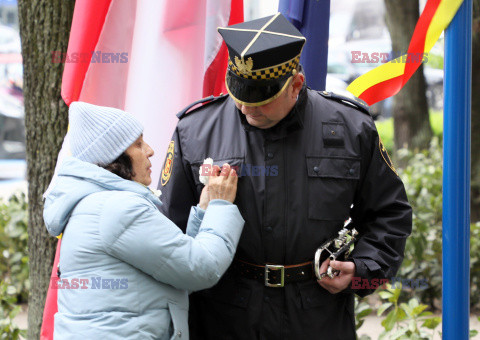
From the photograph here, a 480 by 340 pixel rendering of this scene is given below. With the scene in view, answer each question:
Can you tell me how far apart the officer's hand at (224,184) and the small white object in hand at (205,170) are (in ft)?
0.07

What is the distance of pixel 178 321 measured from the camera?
2121 millimetres

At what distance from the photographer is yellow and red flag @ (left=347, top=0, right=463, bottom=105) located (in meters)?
2.66

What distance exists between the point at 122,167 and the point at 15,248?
3.82 m

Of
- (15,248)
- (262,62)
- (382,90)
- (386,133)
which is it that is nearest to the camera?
(262,62)

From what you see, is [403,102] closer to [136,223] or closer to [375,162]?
[375,162]

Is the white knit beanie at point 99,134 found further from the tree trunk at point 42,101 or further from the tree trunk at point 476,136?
the tree trunk at point 476,136

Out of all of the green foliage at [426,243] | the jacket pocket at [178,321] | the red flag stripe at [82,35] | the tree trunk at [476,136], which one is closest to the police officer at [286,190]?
the jacket pocket at [178,321]

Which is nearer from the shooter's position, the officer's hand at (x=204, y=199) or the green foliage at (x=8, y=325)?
the officer's hand at (x=204, y=199)

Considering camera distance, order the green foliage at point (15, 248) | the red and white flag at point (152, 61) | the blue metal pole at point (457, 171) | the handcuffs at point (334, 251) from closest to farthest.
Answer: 1. the handcuffs at point (334, 251)
2. the blue metal pole at point (457, 171)
3. the red and white flag at point (152, 61)
4. the green foliage at point (15, 248)

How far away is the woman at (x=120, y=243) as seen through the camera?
1.99 metres

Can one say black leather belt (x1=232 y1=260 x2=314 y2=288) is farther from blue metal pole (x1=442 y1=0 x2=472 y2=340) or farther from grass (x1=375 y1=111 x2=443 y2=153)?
grass (x1=375 y1=111 x2=443 y2=153)

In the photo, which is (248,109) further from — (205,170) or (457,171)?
(457,171)

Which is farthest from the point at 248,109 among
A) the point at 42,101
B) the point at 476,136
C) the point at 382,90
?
the point at 476,136

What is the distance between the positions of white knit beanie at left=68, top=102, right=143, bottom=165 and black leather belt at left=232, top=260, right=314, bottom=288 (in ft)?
2.07
